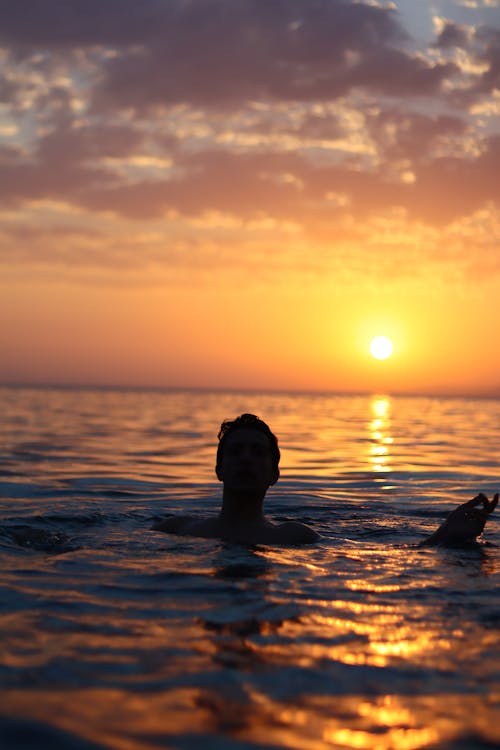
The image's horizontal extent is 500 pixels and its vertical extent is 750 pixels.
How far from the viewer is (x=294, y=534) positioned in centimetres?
757

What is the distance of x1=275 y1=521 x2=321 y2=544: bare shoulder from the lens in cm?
747

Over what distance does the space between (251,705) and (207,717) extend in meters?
0.21

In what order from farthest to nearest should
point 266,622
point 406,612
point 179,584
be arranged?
point 179,584 < point 406,612 < point 266,622

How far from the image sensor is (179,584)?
17.8 ft

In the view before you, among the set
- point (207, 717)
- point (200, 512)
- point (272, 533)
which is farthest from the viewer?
point (200, 512)

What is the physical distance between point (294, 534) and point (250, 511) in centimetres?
54

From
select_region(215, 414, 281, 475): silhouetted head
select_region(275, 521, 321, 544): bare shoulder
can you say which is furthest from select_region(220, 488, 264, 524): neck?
select_region(215, 414, 281, 475): silhouetted head

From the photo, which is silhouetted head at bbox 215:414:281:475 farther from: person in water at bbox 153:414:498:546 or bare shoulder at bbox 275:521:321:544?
bare shoulder at bbox 275:521:321:544

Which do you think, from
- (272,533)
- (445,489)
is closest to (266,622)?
(272,533)

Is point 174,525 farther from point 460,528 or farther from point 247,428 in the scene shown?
point 460,528

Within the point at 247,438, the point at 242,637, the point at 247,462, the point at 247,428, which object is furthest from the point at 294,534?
the point at 242,637

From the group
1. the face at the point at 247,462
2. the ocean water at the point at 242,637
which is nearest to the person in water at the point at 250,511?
the face at the point at 247,462

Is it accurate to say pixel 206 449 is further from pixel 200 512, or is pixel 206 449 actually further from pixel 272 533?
pixel 272 533

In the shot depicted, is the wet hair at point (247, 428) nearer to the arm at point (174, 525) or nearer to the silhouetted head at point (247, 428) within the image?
the silhouetted head at point (247, 428)
